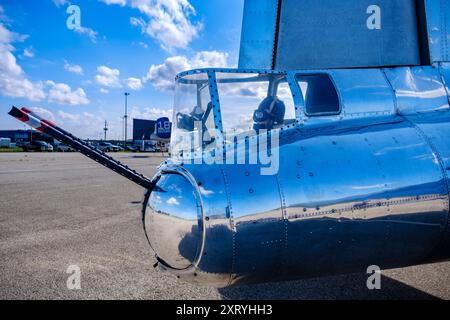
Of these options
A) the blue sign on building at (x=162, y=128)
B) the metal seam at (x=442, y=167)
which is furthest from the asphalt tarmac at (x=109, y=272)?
the blue sign on building at (x=162, y=128)

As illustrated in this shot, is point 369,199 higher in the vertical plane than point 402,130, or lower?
lower

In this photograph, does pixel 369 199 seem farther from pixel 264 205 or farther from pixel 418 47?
pixel 418 47

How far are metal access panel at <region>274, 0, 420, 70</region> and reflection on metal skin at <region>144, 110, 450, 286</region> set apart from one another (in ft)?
5.07

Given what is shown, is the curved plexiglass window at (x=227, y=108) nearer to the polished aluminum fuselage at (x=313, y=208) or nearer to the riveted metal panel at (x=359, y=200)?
the polished aluminum fuselage at (x=313, y=208)

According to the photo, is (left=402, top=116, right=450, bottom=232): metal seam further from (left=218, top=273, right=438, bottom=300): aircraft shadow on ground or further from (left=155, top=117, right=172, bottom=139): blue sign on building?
(left=155, top=117, right=172, bottom=139): blue sign on building

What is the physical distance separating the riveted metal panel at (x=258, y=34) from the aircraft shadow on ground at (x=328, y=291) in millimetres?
3329

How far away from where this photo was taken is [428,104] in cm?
406

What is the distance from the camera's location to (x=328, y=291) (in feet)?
15.4

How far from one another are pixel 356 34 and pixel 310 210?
118 inches

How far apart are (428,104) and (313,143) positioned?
69.8 inches

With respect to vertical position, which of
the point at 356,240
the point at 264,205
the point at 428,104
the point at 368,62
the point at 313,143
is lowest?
the point at 356,240
